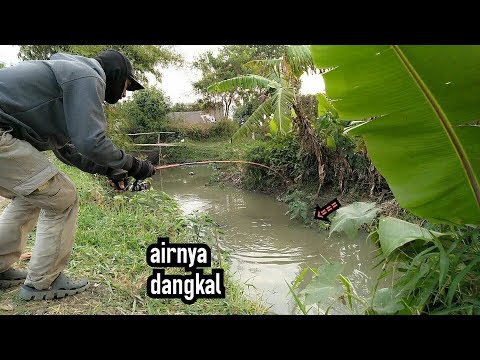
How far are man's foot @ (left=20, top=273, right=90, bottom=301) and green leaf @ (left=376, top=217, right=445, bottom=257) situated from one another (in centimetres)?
178

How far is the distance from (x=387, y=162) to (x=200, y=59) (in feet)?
62.8

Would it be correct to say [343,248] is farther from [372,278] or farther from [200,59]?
[200,59]

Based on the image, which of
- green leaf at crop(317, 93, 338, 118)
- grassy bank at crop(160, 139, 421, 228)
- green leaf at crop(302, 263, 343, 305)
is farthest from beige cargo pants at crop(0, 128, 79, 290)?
green leaf at crop(317, 93, 338, 118)

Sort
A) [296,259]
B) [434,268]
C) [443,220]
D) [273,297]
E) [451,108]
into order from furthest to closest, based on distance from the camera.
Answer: [296,259]
[273,297]
[443,220]
[434,268]
[451,108]

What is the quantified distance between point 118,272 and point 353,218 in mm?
1681

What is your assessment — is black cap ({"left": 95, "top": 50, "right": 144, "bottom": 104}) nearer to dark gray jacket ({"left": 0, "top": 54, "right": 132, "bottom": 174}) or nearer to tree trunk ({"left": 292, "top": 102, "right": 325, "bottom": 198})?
dark gray jacket ({"left": 0, "top": 54, "right": 132, "bottom": 174})

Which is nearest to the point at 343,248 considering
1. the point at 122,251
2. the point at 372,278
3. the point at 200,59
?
the point at 372,278

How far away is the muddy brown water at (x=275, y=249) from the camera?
3623 mm

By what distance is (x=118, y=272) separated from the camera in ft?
8.45

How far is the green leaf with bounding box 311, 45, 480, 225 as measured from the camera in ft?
4.84

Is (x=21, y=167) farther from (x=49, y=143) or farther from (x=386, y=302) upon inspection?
(x=386, y=302)

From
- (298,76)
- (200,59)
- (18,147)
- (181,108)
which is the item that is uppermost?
(200,59)

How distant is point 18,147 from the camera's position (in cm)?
176

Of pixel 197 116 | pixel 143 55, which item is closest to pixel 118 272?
pixel 143 55
